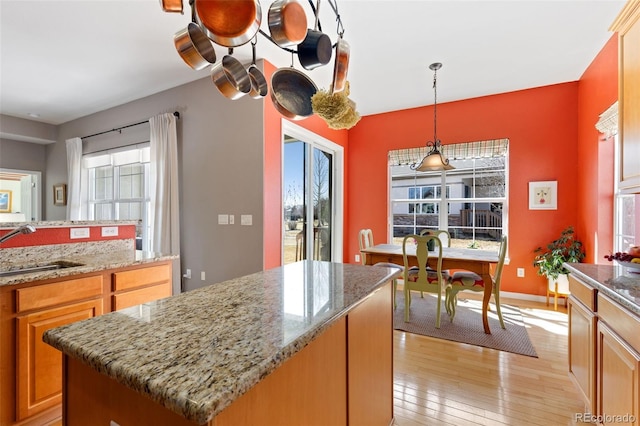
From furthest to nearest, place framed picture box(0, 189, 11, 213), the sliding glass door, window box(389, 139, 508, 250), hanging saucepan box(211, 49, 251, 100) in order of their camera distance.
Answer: framed picture box(0, 189, 11, 213)
window box(389, 139, 508, 250)
the sliding glass door
hanging saucepan box(211, 49, 251, 100)

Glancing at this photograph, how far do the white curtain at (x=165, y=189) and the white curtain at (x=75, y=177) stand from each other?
222 centimetres

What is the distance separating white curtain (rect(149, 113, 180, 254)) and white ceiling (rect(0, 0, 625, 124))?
2.10 ft

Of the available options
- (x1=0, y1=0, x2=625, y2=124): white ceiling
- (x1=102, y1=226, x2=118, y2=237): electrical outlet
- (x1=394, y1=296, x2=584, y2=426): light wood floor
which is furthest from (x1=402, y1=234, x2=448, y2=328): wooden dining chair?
(x1=102, y1=226, x2=118, y2=237): electrical outlet

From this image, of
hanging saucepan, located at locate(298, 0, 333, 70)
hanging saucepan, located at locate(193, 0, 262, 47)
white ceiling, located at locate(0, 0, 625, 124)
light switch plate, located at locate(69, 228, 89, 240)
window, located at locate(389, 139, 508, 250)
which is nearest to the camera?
hanging saucepan, located at locate(193, 0, 262, 47)

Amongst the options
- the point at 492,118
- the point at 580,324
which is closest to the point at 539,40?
the point at 492,118

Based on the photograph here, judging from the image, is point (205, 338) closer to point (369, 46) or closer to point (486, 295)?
point (486, 295)

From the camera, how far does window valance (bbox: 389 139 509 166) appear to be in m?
3.98

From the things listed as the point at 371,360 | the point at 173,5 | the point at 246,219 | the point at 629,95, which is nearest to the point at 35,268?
the point at 246,219

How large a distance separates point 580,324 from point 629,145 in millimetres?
1095

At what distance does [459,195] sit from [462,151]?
2.17 ft

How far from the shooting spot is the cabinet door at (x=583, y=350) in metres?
1.50

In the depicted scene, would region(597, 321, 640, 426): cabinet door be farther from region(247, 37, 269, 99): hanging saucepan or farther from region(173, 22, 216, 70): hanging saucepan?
region(173, 22, 216, 70): hanging saucepan

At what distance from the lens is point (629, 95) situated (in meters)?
1.68

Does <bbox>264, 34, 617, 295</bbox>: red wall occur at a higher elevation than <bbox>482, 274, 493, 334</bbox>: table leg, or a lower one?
higher
